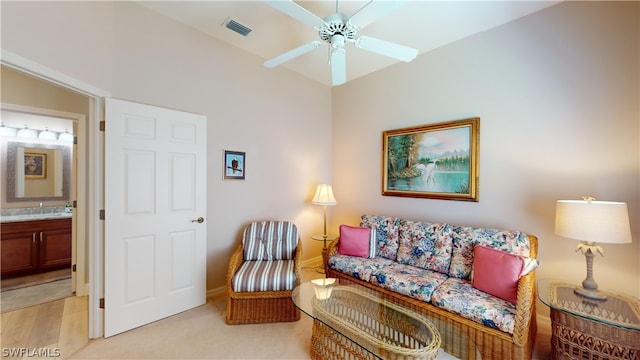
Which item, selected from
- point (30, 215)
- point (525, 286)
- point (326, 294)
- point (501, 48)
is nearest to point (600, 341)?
point (525, 286)

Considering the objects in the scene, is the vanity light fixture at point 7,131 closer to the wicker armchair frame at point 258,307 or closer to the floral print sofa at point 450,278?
the wicker armchair frame at point 258,307

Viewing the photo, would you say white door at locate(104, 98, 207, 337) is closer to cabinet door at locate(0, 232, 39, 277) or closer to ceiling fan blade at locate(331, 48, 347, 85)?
ceiling fan blade at locate(331, 48, 347, 85)

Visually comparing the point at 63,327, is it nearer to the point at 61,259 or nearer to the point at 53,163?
the point at 61,259

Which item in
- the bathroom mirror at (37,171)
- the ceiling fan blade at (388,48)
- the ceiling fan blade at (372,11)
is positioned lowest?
the bathroom mirror at (37,171)

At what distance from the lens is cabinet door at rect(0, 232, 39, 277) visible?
3.11m

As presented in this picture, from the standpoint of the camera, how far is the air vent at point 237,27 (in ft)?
8.28

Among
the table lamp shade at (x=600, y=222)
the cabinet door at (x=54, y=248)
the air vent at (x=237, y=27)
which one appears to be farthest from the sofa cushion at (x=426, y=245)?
the cabinet door at (x=54, y=248)

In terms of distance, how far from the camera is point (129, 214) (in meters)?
2.23

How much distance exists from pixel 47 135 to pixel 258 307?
4.04 m

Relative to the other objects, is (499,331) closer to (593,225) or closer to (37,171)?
Answer: (593,225)

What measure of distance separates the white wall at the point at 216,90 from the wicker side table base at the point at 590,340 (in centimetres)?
283

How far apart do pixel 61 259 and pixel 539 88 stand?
6.00m

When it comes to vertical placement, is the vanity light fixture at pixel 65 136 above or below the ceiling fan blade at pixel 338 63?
below

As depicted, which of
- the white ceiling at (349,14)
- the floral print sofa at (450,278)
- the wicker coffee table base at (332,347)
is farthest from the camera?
the white ceiling at (349,14)
